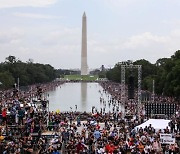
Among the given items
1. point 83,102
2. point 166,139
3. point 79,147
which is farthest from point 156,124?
point 83,102

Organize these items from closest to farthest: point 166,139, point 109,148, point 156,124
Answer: point 109,148
point 166,139
point 156,124

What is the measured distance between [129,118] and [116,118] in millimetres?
1997

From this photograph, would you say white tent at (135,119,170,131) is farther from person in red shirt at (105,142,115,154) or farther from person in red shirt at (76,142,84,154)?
person in red shirt at (105,142,115,154)

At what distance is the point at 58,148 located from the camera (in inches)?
891

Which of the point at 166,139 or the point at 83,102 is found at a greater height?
the point at 166,139

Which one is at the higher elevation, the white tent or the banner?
the white tent

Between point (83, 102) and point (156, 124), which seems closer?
point (156, 124)

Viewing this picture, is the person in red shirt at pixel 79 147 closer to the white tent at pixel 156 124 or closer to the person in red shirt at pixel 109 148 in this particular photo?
the person in red shirt at pixel 109 148

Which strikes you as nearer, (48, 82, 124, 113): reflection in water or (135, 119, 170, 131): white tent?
(135, 119, 170, 131): white tent

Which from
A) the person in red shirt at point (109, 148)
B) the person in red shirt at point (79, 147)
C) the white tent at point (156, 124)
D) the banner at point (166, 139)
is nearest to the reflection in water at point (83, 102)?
the white tent at point (156, 124)

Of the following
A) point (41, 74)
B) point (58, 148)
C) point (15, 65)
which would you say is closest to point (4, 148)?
point (58, 148)

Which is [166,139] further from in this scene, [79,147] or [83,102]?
[83,102]

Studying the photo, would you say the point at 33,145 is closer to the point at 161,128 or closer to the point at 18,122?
the point at 18,122

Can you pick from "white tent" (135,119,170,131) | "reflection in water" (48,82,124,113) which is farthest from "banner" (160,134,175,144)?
"reflection in water" (48,82,124,113)
